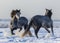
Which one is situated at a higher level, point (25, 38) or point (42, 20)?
point (42, 20)

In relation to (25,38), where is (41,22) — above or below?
above

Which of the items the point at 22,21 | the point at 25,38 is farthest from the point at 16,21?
the point at 25,38

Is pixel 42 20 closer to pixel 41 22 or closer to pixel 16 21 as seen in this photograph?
pixel 41 22

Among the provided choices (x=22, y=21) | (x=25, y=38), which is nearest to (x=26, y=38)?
(x=25, y=38)

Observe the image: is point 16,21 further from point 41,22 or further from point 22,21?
point 41,22

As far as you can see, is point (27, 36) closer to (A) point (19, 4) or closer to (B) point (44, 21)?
(B) point (44, 21)

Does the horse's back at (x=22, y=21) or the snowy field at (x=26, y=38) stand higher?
the horse's back at (x=22, y=21)

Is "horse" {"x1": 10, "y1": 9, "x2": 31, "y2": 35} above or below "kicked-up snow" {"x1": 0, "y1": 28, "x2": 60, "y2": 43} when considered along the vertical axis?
above

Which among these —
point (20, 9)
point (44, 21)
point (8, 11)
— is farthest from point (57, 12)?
point (8, 11)

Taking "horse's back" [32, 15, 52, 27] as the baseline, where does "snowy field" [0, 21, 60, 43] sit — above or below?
below

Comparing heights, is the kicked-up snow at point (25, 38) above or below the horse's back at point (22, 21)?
below

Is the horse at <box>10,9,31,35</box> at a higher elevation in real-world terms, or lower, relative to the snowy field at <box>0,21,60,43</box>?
higher

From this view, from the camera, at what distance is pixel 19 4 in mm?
1741

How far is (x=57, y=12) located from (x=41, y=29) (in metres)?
0.24
